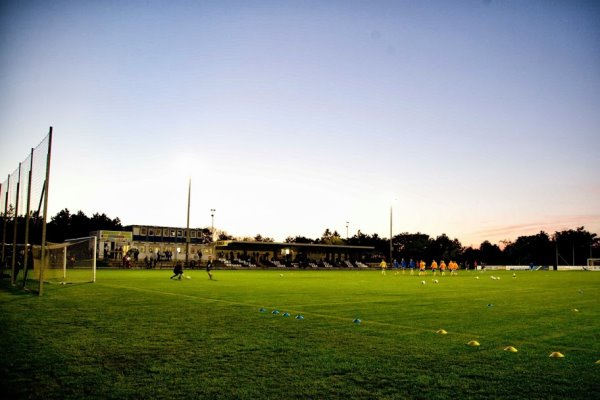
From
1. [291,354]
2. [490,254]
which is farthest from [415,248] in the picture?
[291,354]

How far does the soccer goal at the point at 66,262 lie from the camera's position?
27062mm

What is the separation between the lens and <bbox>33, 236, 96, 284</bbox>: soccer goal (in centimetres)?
2706

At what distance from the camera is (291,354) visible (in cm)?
760

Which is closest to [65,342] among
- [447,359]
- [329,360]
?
[329,360]

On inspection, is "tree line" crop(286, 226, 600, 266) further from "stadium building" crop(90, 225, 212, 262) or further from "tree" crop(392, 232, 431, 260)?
"stadium building" crop(90, 225, 212, 262)

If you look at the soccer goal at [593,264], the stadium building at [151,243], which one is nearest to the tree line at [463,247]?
the soccer goal at [593,264]

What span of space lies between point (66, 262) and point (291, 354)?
3544 centimetres

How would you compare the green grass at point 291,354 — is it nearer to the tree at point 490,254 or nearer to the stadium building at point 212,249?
the stadium building at point 212,249

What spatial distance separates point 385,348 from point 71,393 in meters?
4.98

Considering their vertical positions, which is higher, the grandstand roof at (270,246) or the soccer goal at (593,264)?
the grandstand roof at (270,246)

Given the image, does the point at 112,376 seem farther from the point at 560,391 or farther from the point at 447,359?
the point at 560,391

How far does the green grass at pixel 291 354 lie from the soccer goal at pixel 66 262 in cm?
916

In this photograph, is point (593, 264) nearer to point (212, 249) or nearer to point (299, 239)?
point (212, 249)

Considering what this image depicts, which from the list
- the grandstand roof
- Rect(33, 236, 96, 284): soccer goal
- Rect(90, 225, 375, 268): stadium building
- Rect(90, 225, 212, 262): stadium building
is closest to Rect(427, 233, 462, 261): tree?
Rect(90, 225, 375, 268): stadium building
